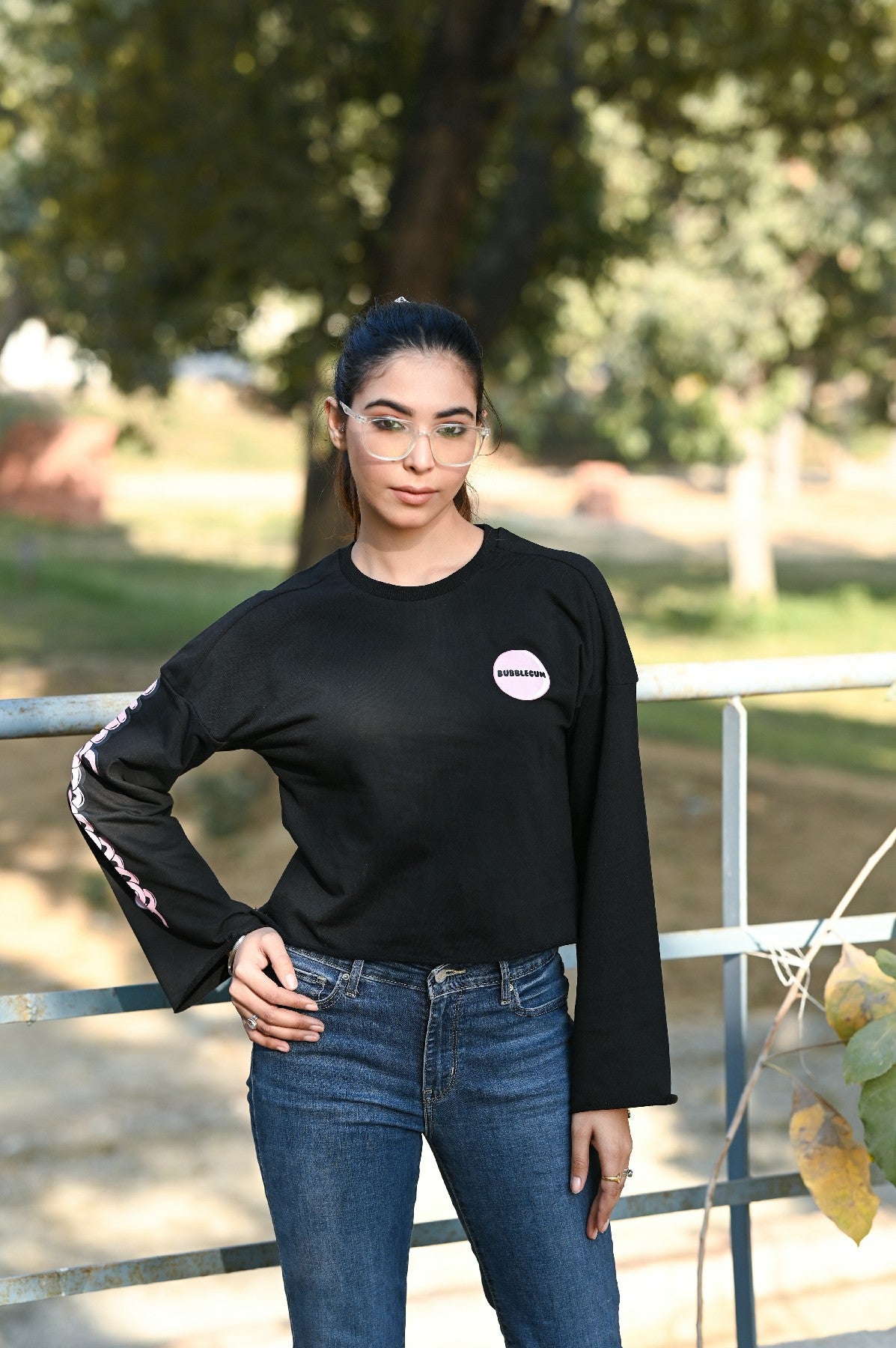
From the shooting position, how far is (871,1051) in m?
2.04

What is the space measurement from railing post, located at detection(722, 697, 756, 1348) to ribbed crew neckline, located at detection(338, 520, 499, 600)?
0.60 meters

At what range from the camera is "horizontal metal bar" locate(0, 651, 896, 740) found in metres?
2.00

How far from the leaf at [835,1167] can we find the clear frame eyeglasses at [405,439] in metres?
1.09

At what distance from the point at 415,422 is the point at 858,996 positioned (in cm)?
105

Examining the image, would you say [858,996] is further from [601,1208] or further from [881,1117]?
[601,1208]

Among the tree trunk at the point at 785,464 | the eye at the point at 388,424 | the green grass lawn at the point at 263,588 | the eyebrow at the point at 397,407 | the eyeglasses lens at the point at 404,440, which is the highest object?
the tree trunk at the point at 785,464

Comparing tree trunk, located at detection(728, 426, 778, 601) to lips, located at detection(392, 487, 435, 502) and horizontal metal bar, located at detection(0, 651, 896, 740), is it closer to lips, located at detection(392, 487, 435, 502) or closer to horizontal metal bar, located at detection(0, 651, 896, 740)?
horizontal metal bar, located at detection(0, 651, 896, 740)

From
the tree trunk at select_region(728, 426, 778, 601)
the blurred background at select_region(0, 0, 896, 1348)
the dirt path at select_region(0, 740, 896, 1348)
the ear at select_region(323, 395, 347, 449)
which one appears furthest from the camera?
the tree trunk at select_region(728, 426, 778, 601)

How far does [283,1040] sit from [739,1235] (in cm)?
101

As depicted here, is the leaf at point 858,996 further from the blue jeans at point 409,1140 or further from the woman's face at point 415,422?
the woman's face at point 415,422

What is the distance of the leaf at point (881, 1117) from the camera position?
6.61 feet

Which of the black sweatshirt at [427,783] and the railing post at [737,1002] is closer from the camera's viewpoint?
the black sweatshirt at [427,783]

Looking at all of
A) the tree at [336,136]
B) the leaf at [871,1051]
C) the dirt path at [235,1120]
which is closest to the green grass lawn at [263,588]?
the tree at [336,136]

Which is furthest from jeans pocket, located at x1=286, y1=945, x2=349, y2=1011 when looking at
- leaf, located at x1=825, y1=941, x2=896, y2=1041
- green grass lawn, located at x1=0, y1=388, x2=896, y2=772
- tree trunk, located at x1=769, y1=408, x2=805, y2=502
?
tree trunk, located at x1=769, y1=408, x2=805, y2=502
